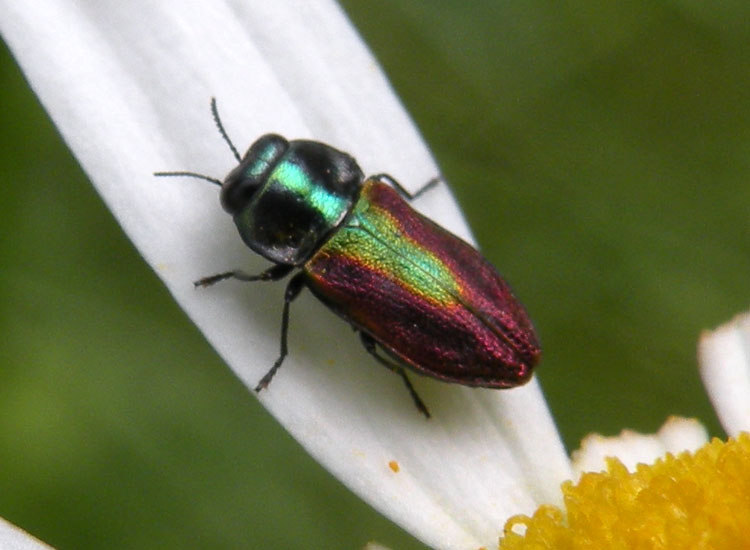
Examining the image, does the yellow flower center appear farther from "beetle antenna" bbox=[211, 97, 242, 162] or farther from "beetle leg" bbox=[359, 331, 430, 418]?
"beetle antenna" bbox=[211, 97, 242, 162]

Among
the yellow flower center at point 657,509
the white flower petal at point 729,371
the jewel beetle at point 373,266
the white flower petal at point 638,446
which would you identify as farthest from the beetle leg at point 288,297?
the white flower petal at point 729,371

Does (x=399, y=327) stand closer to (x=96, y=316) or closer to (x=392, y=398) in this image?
(x=392, y=398)

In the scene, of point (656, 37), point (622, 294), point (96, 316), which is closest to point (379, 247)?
point (96, 316)

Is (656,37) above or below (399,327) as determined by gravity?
above

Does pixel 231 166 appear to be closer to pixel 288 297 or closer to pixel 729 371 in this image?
pixel 288 297

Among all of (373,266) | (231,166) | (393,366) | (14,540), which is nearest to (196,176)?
(231,166)

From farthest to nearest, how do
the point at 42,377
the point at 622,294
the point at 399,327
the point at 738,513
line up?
the point at 622,294 < the point at 42,377 < the point at 399,327 < the point at 738,513
